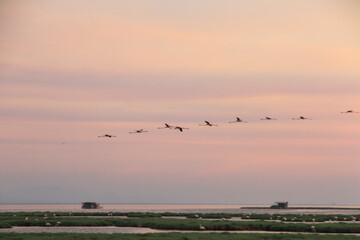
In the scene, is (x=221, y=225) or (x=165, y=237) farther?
(x=221, y=225)

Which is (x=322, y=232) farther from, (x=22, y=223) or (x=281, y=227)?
(x=22, y=223)

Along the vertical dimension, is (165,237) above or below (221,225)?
below

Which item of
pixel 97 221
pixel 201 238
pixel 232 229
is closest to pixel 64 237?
pixel 201 238

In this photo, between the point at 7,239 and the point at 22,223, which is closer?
the point at 7,239

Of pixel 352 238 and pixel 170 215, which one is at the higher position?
pixel 170 215

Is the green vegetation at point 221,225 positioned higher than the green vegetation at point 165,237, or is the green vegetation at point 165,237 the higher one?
the green vegetation at point 221,225

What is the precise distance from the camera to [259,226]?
7200 cm

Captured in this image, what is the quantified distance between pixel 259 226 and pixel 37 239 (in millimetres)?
26933

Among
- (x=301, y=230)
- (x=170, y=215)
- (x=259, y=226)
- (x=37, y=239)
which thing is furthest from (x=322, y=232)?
(x=170, y=215)

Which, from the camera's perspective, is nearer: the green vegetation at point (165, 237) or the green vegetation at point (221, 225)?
the green vegetation at point (165, 237)

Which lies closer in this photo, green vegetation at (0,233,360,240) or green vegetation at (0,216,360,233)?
green vegetation at (0,233,360,240)

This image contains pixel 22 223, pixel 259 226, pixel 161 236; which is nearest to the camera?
pixel 161 236

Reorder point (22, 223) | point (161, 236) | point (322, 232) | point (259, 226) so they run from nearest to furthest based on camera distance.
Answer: point (161, 236)
point (322, 232)
point (259, 226)
point (22, 223)

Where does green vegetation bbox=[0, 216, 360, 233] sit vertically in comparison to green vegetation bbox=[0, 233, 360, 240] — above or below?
above
